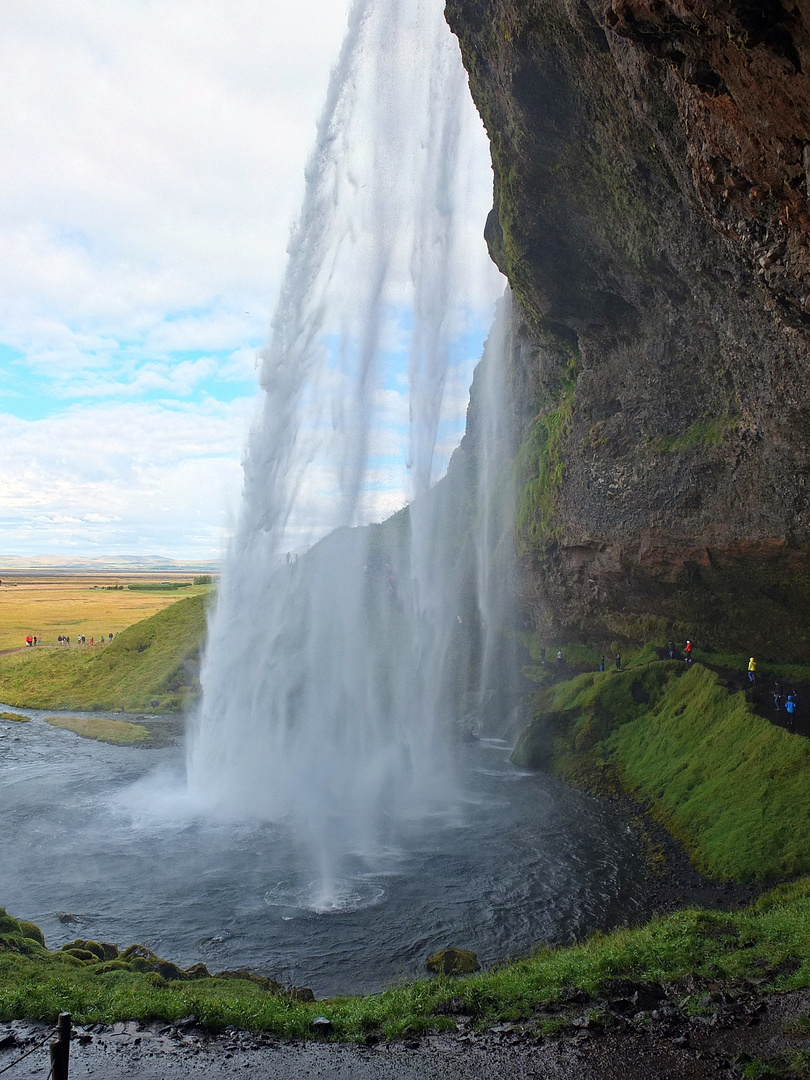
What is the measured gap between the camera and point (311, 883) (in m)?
19.0

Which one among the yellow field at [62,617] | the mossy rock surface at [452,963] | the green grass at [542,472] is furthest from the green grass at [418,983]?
the yellow field at [62,617]

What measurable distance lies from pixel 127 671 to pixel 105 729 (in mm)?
13367

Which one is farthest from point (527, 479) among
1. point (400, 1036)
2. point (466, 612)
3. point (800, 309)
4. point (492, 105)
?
point (400, 1036)

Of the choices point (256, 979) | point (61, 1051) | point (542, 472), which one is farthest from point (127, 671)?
point (61, 1051)

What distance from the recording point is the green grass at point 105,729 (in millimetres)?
38062

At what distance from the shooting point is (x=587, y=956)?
1273 cm

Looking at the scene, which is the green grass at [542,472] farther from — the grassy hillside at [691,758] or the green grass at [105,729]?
the green grass at [105,729]

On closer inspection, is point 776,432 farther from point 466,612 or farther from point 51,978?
point 466,612

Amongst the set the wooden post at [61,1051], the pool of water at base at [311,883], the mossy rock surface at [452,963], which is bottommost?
the pool of water at base at [311,883]

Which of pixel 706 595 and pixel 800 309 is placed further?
pixel 706 595

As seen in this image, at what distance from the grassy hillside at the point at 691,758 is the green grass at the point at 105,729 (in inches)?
817

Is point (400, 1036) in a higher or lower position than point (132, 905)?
higher

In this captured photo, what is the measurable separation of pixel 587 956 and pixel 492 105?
81.0 feet

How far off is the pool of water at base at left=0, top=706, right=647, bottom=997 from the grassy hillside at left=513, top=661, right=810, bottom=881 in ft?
6.88
